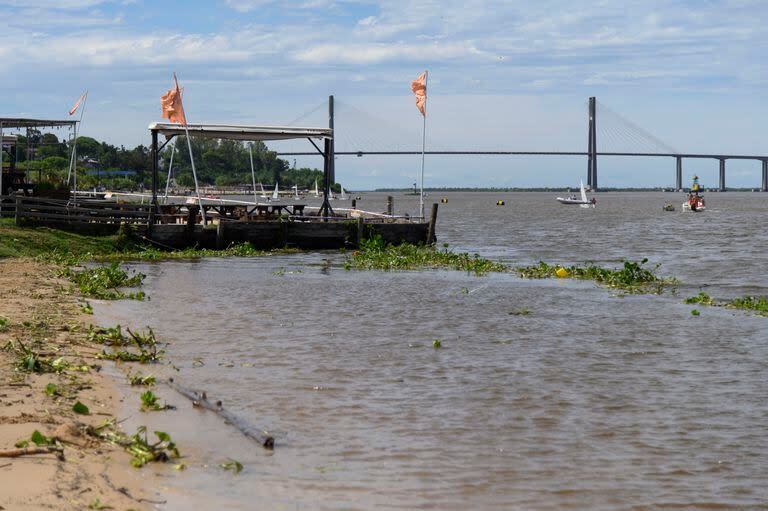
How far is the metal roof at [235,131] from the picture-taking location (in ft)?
111

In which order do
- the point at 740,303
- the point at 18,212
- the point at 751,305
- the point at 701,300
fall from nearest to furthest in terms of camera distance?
1. the point at 751,305
2. the point at 740,303
3. the point at 701,300
4. the point at 18,212

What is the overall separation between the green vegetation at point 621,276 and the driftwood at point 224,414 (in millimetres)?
15182

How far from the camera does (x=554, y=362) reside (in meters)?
14.0

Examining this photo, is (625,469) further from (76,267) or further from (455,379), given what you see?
(76,267)

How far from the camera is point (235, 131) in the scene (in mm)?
34469

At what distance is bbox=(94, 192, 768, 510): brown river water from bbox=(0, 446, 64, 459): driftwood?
701 mm

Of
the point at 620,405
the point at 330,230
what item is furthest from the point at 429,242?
the point at 620,405

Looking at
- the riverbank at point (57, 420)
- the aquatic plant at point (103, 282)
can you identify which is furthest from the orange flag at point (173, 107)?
the riverbank at point (57, 420)

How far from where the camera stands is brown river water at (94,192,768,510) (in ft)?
26.7

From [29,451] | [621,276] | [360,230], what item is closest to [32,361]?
[29,451]

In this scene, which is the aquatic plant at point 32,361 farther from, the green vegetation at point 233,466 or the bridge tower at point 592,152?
the bridge tower at point 592,152

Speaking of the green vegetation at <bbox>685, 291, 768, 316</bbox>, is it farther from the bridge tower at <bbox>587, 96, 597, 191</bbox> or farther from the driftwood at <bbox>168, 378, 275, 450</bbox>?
the bridge tower at <bbox>587, 96, 597, 191</bbox>

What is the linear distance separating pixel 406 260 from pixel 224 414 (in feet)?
70.0

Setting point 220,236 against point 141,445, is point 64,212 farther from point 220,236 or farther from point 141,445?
point 141,445
